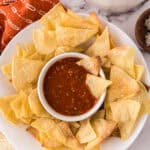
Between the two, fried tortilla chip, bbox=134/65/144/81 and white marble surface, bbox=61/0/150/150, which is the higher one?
white marble surface, bbox=61/0/150/150

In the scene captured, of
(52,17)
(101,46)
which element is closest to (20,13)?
(52,17)

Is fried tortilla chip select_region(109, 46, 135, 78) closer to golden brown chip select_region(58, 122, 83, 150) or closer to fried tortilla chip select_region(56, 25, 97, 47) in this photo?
fried tortilla chip select_region(56, 25, 97, 47)

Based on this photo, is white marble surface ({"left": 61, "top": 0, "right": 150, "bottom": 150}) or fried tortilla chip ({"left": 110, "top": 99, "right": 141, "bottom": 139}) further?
white marble surface ({"left": 61, "top": 0, "right": 150, "bottom": 150})

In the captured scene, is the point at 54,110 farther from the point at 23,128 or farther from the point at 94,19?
the point at 94,19

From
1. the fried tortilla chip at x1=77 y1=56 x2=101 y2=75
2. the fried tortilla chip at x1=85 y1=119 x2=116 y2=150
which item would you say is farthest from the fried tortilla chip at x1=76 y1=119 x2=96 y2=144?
the fried tortilla chip at x1=77 y1=56 x2=101 y2=75

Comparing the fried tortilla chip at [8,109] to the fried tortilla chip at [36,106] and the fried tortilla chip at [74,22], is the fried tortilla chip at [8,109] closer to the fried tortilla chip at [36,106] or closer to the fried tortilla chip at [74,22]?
the fried tortilla chip at [36,106]
